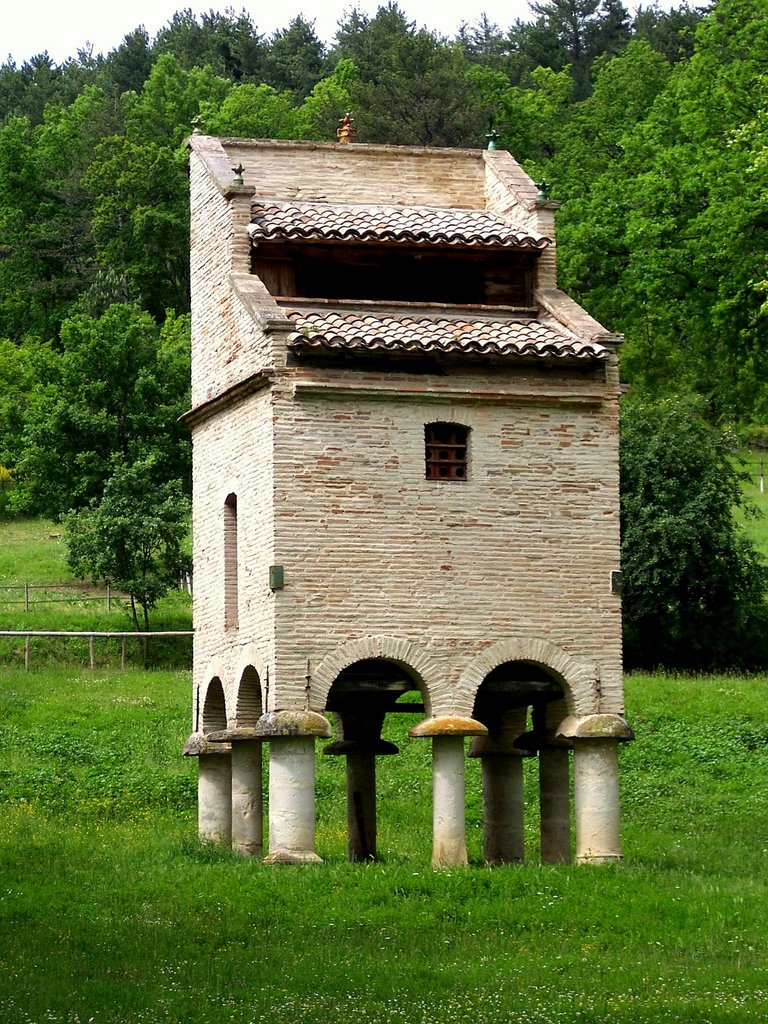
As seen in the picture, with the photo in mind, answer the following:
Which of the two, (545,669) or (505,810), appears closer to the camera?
(545,669)

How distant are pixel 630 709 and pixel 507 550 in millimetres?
17507

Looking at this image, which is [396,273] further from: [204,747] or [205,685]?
[204,747]

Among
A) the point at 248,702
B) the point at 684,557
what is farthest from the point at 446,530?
the point at 684,557

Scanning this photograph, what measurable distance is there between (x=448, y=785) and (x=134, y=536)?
2866 centimetres

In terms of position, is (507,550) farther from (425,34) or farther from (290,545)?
(425,34)

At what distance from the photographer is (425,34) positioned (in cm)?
9169

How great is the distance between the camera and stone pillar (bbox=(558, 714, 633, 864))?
89.9ft

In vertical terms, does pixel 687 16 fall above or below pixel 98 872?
above

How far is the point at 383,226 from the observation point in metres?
29.6

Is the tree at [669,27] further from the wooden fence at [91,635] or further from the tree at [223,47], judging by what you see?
the wooden fence at [91,635]

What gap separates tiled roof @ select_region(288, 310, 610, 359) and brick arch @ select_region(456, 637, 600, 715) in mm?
3801

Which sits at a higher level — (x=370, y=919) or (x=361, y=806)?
(x=361, y=806)

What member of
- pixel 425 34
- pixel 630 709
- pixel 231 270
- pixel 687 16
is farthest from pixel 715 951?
pixel 687 16

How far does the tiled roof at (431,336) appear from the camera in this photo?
1069 inches
